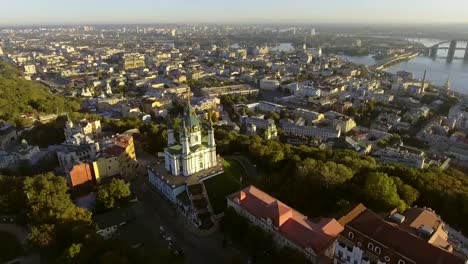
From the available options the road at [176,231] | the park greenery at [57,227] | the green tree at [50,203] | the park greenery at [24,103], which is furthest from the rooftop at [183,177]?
the park greenery at [24,103]

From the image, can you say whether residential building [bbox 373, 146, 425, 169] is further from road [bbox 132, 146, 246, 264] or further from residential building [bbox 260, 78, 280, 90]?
residential building [bbox 260, 78, 280, 90]

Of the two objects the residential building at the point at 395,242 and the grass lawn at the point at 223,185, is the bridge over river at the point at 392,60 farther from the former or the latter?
the residential building at the point at 395,242

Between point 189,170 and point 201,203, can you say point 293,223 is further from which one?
point 189,170

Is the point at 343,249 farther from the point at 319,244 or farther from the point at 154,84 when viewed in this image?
the point at 154,84

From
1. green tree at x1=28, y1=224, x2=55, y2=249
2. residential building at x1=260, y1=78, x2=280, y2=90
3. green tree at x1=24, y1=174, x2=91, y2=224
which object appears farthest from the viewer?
residential building at x1=260, y1=78, x2=280, y2=90

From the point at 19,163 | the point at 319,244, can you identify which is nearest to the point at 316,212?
the point at 319,244

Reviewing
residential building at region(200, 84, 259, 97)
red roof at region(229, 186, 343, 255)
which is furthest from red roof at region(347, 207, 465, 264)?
residential building at region(200, 84, 259, 97)
